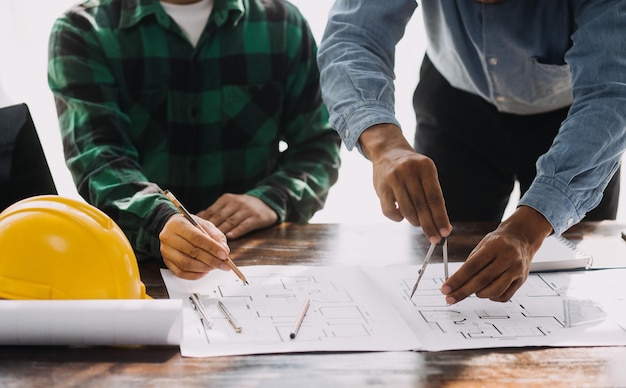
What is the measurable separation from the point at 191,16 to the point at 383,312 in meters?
0.78

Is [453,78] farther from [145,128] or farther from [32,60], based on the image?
[32,60]

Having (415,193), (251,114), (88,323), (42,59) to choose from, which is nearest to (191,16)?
(251,114)

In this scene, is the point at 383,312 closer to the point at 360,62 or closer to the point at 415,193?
the point at 415,193

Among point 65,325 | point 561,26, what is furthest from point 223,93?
point 65,325

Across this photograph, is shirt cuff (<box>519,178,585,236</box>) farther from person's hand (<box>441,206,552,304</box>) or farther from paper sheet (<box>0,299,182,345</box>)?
paper sheet (<box>0,299,182,345</box>)

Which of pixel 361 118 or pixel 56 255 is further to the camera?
pixel 361 118

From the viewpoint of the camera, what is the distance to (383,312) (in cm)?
101

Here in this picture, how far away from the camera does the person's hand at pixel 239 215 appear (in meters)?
1.31

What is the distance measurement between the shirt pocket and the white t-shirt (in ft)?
0.39

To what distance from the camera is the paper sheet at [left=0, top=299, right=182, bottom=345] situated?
0.87m

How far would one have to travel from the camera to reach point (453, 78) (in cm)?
153

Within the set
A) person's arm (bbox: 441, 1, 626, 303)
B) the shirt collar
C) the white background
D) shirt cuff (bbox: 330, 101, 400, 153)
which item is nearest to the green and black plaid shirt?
the shirt collar

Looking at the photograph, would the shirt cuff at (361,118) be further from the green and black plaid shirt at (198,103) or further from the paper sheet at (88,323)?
the paper sheet at (88,323)

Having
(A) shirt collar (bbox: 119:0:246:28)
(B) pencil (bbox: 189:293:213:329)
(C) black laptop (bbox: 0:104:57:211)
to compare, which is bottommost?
(B) pencil (bbox: 189:293:213:329)
